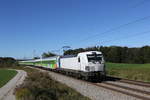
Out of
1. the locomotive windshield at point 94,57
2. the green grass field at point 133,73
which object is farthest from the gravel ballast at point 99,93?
the green grass field at point 133,73

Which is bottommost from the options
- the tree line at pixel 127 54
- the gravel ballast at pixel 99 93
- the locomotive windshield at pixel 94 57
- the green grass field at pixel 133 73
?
the gravel ballast at pixel 99 93

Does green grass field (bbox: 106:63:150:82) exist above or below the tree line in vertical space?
below

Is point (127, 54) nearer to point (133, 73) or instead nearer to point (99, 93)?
point (133, 73)

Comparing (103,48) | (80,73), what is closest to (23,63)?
(103,48)

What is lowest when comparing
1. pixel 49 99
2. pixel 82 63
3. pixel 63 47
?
pixel 49 99

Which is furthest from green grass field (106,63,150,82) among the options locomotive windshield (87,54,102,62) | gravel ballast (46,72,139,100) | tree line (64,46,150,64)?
tree line (64,46,150,64)

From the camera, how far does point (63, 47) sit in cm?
5759

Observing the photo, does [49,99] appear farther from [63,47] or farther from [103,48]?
[103,48]

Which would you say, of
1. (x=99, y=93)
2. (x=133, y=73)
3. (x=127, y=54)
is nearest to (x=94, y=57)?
(x=99, y=93)

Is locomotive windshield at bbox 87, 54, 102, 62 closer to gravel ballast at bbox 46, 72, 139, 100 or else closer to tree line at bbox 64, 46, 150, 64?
gravel ballast at bbox 46, 72, 139, 100

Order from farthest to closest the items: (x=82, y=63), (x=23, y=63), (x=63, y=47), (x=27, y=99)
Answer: (x=23, y=63) < (x=63, y=47) < (x=82, y=63) < (x=27, y=99)

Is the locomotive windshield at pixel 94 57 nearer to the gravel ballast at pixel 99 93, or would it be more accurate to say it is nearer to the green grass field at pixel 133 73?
the gravel ballast at pixel 99 93

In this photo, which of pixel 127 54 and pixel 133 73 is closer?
pixel 133 73

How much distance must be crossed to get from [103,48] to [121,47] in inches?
352
